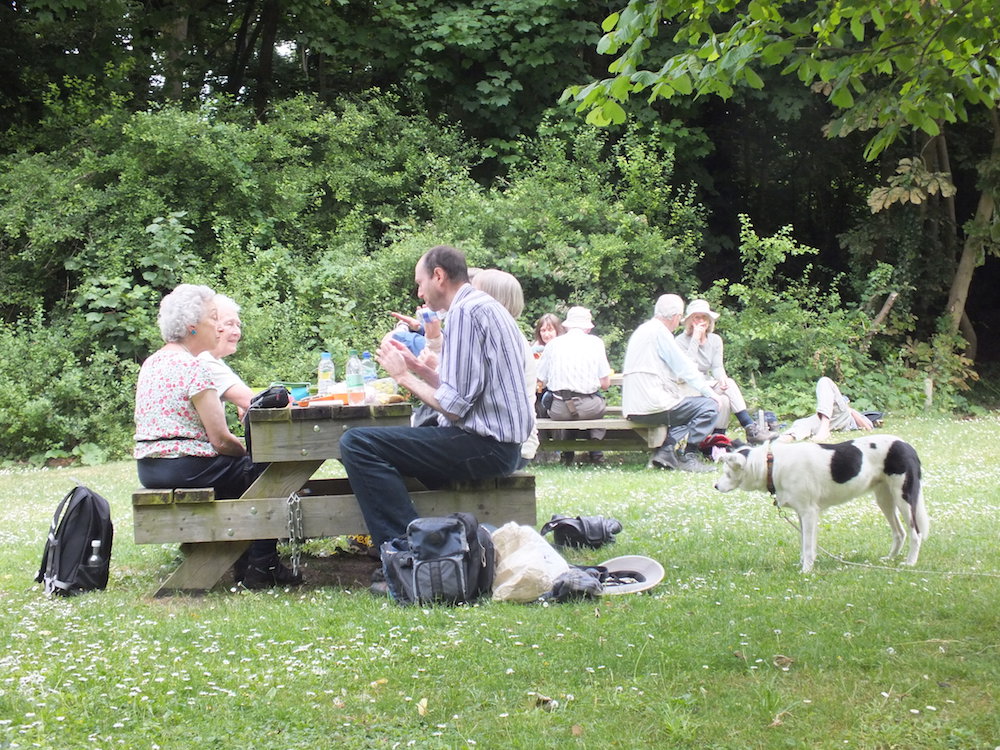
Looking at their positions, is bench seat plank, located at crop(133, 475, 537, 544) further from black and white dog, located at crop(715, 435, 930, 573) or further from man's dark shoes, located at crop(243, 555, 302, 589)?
black and white dog, located at crop(715, 435, 930, 573)

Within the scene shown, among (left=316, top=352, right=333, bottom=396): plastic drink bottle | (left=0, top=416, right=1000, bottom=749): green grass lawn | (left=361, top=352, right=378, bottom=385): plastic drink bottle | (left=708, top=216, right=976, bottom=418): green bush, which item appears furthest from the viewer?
(left=708, top=216, right=976, bottom=418): green bush

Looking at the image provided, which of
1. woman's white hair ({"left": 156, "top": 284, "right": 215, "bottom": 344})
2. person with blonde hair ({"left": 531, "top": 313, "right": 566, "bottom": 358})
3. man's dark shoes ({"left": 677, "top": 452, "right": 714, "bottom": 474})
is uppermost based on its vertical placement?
person with blonde hair ({"left": 531, "top": 313, "right": 566, "bottom": 358})

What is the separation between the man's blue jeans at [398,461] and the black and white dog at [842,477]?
1.61 m

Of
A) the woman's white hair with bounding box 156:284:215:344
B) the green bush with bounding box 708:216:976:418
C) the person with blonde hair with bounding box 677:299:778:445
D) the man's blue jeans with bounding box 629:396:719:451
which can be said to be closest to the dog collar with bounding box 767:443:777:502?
the woman's white hair with bounding box 156:284:215:344

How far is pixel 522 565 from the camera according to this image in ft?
16.7

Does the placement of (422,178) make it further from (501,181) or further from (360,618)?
(360,618)

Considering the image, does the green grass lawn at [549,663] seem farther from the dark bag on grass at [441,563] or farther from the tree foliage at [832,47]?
the tree foliage at [832,47]

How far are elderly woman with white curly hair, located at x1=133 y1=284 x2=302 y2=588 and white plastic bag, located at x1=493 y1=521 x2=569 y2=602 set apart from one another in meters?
1.47

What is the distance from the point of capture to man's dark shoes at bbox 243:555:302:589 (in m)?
5.75

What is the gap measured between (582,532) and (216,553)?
223 cm

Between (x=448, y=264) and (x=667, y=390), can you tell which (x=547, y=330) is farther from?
(x=448, y=264)

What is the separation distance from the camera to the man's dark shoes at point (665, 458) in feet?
33.4

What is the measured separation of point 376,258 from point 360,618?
441 inches

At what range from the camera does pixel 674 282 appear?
640 inches
